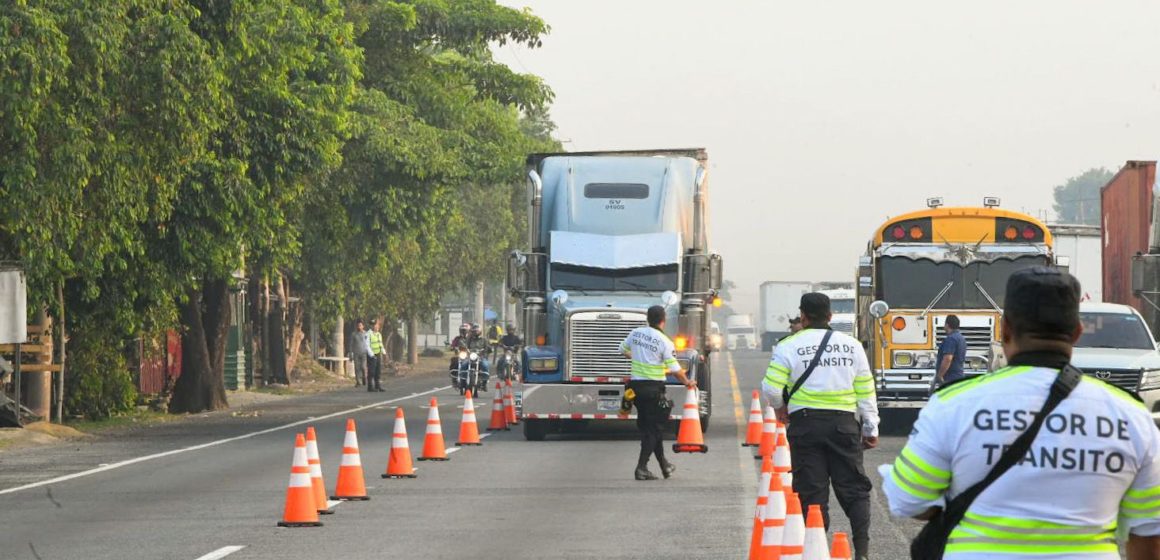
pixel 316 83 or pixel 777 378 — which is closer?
pixel 777 378

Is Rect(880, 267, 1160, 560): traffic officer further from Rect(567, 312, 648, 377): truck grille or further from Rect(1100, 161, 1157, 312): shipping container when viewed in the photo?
Rect(1100, 161, 1157, 312): shipping container

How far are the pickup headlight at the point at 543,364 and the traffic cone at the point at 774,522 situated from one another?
49.0 ft

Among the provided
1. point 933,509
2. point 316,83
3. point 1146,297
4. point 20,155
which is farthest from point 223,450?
point 933,509

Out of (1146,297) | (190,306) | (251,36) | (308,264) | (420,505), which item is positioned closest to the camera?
(420,505)

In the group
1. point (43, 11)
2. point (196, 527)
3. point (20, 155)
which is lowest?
point (196, 527)

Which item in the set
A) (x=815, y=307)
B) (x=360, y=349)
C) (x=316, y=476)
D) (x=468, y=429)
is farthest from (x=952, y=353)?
(x=360, y=349)

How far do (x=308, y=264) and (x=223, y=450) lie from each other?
74.3 ft

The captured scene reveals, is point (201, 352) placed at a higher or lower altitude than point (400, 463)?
higher

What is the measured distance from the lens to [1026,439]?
15.8 feet

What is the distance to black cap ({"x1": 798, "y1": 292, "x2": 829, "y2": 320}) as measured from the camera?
11801 mm

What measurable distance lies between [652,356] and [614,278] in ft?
23.8

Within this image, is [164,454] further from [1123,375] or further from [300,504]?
[1123,375]

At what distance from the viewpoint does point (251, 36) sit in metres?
28.6

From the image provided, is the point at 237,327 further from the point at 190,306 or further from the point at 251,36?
the point at 251,36
